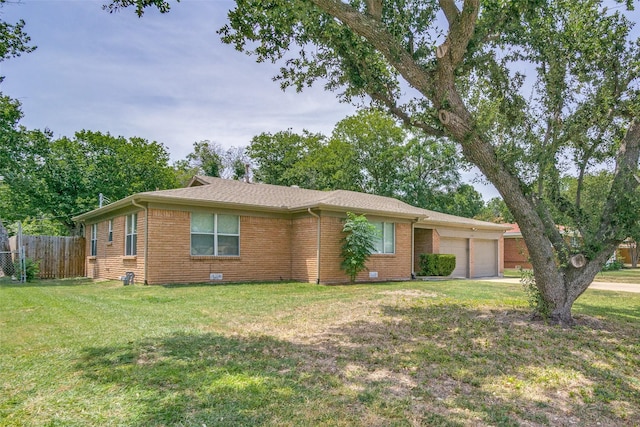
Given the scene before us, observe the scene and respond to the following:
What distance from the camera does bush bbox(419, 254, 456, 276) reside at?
17.3 meters

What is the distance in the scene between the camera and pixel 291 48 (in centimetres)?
849

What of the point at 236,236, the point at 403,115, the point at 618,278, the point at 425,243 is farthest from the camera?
the point at 618,278

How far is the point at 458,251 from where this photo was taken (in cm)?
1934

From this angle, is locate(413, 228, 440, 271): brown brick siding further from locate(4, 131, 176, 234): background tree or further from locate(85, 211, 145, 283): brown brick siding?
locate(4, 131, 176, 234): background tree

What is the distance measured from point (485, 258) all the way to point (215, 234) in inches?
527

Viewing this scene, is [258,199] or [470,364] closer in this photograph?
[470,364]

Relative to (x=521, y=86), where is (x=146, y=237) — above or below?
below

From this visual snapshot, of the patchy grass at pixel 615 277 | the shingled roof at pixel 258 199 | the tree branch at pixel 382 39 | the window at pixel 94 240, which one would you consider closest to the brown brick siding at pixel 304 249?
the shingled roof at pixel 258 199

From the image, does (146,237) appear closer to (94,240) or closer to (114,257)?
(114,257)

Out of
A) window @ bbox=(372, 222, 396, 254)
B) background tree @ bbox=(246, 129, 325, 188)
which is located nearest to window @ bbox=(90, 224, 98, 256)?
window @ bbox=(372, 222, 396, 254)

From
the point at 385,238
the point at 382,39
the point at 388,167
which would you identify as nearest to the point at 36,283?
the point at 385,238

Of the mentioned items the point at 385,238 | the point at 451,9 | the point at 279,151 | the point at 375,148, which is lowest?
the point at 385,238

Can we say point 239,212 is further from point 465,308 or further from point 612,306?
point 612,306

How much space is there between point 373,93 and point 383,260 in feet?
29.5
